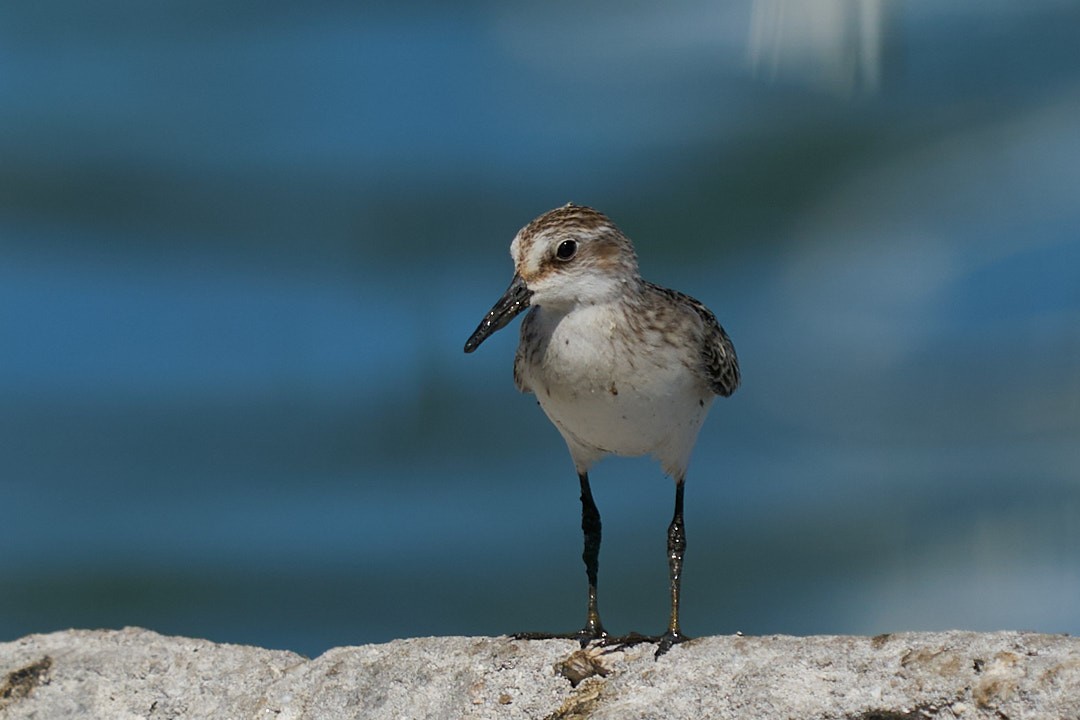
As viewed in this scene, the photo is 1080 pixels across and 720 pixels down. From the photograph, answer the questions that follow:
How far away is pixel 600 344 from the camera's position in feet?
19.5

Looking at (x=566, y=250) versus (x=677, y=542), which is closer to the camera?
(x=566, y=250)

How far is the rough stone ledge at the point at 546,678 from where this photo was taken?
4.62 meters

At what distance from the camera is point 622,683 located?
17.2 ft

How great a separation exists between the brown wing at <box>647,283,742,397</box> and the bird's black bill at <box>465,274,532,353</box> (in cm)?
87

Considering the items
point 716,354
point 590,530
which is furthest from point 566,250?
point 590,530

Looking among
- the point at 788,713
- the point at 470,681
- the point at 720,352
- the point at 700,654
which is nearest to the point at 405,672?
the point at 470,681

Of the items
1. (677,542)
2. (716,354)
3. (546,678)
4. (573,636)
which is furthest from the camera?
(677,542)

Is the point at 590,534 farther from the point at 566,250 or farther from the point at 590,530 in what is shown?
the point at 566,250

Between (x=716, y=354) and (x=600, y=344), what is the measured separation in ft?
2.50

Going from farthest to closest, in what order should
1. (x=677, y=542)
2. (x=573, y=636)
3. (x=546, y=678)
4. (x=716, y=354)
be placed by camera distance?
(x=677, y=542) → (x=716, y=354) → (x=573, y=636) → (x=546, y=678)

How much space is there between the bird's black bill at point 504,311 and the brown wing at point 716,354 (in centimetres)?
87

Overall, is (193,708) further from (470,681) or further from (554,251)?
(554,251)

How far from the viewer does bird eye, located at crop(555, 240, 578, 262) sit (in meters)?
5.98

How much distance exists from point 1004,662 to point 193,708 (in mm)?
3091
